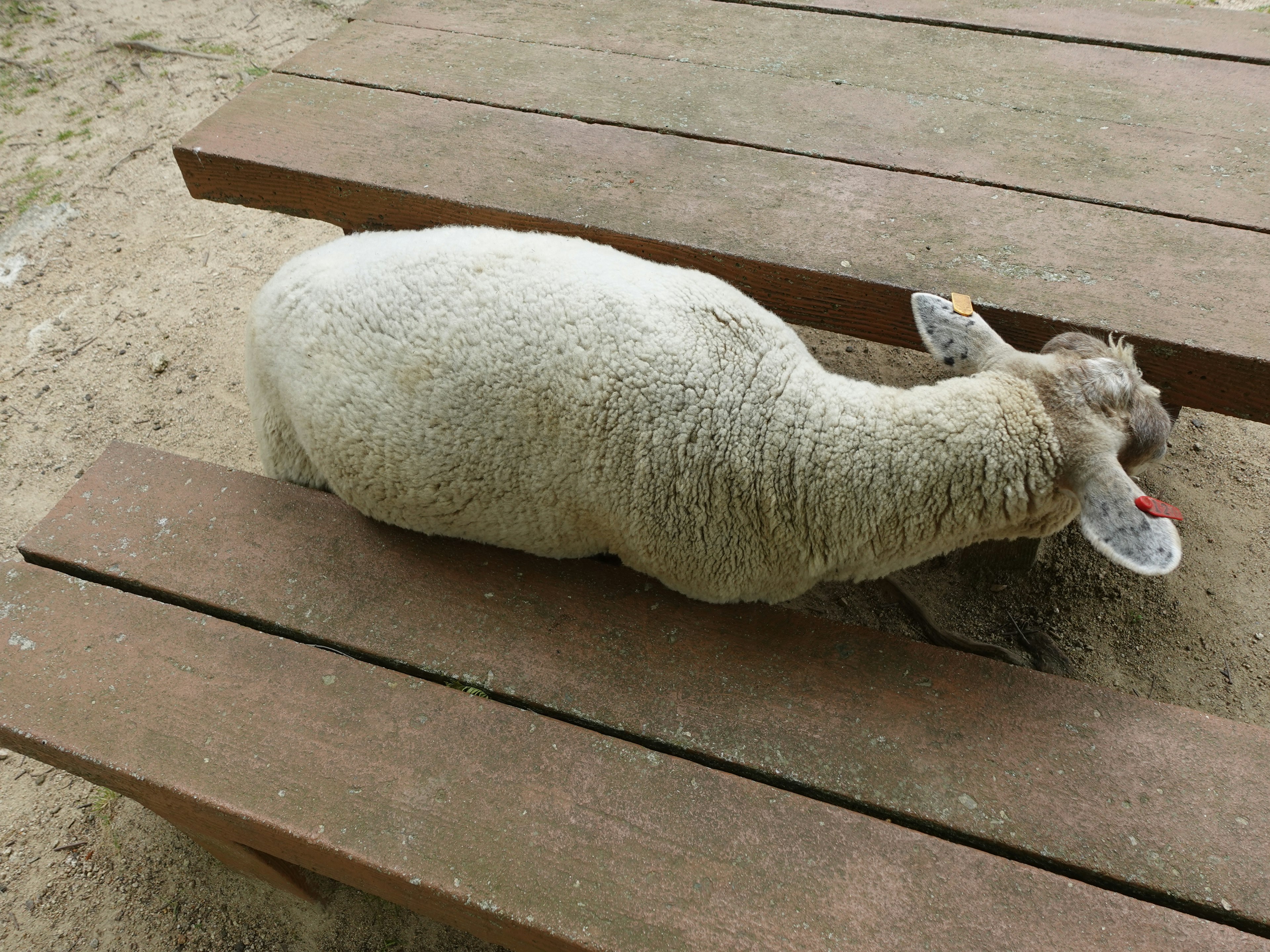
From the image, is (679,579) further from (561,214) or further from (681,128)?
(681,128)

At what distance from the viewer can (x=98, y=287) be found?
162 inches

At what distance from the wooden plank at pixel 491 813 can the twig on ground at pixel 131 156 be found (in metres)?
3.86

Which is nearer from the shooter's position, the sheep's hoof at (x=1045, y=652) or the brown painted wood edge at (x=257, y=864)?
the brown painted wood edge at (x=257, y=864)

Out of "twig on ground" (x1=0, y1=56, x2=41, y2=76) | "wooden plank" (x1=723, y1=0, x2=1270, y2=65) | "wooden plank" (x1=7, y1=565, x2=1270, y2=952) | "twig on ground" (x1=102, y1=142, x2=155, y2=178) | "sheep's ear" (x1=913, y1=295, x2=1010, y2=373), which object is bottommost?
"twig on ground" (x1=102, y1=142, x2=155, y2=178)

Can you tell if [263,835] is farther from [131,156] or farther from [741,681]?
[131,156]

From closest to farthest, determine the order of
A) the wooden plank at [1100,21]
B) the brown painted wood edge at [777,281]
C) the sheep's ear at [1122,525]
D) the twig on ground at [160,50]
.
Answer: the sheep's ear at [1122,525], the brown painted wood edge at [777,281], the wooden plank at [1100,21], the twig on ground at [160,50]

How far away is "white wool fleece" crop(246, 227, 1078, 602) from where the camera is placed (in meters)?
1.79

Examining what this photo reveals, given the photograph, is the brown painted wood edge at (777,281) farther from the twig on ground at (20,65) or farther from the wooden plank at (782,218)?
the twig on ground at (20,65)

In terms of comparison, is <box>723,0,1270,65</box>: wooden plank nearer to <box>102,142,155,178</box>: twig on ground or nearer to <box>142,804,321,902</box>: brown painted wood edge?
<box>142,804,321,902</box>: brown painted wood edge

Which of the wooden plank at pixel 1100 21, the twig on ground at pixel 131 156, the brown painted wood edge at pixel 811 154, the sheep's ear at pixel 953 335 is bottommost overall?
the twig on ground at pixel 131 156

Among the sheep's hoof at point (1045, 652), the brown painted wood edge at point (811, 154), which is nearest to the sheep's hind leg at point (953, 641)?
the sheep's hoof at point (1045, 652)

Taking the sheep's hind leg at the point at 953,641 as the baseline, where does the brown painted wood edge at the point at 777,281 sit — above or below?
above

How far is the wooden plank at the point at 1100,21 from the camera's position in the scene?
2658 mm

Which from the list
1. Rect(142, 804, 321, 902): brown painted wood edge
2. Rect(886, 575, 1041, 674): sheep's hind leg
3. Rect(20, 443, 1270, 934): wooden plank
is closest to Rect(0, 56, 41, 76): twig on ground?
Rect(20, 443, 1270, 934): wooden plank
